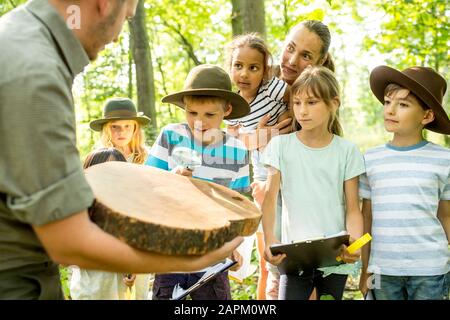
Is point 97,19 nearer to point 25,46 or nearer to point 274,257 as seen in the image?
point 25,46

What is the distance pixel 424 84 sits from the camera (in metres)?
3.36

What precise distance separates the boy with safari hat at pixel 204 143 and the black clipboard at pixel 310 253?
1.54ft

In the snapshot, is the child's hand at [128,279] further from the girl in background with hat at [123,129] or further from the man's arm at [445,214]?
the man's arm at [445,214]

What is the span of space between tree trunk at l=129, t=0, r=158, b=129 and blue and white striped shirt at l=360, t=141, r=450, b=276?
21.8ft

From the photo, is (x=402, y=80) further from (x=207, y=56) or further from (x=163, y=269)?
(x=207, y=56)

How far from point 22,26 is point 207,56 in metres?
18.4

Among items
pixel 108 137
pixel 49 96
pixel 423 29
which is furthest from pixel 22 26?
pixel 423 29

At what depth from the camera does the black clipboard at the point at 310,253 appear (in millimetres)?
2884

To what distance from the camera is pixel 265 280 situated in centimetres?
414

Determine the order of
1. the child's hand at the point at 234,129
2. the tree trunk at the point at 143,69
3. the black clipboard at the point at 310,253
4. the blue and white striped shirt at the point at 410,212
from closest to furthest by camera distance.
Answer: the black clipboard at the point at 310,253, the blue and white striped shirt at the point at 410,212, the child's hand at the point at 234,129, the tree trunk at the point at 143,69

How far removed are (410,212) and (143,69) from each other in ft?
23.8

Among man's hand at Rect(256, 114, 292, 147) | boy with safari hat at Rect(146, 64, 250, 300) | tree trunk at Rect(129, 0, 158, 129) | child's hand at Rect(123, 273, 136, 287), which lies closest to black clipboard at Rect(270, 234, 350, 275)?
boy with safari hat at Rect(146, 64, 250, 300)

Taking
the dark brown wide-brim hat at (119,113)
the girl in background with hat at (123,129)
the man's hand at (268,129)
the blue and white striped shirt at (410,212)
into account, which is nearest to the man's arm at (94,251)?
the blue and white striped shirt at (410,212)

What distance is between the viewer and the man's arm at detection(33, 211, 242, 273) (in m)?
1.42
